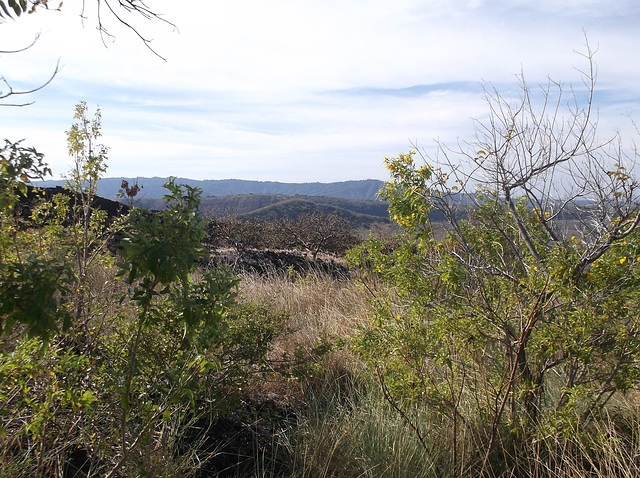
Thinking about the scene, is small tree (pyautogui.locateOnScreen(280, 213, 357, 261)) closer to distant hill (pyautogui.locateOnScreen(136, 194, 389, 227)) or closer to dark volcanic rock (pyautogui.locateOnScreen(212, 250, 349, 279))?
dark volcanic rock (pyautogui.locateOnScreen(212, 250, 349, 279))

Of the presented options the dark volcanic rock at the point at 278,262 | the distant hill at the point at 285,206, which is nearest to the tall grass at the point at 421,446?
the dark volcanic rock at the point at 278,262

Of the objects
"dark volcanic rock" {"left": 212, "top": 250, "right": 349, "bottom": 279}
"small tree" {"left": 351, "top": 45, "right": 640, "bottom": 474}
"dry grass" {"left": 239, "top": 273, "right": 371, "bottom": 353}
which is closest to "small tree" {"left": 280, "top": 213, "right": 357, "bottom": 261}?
"dark volcanic rock" {"left": 212, "top": 250, "right": 349, "bottom": 279}

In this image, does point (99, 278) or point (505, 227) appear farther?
Result: point (99, 278)

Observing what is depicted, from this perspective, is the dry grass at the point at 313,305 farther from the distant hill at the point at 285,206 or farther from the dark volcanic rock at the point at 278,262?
the distant hill at the point at 285,206

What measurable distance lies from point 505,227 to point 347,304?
360 centimetres

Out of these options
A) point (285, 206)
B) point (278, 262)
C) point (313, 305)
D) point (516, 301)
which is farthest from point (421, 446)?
point (285, 206)

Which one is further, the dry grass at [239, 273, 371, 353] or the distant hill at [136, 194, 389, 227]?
the distant hill at [136, 194, 389, 227]

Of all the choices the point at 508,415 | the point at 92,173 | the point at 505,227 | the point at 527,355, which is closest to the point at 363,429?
the point at 508,415

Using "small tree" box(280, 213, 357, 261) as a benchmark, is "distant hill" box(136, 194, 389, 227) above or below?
below

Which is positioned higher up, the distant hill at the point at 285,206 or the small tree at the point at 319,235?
the small tree at the point at 319,235

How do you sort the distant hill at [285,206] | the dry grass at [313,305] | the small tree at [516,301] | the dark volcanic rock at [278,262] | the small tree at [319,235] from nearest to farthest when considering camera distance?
the small tree at [516,301] < the dry grass at [313,305] < the dark volcanic rock at [278,262] < the small tree at [319,235] < the distant hill at [285,206]

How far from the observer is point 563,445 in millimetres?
3305

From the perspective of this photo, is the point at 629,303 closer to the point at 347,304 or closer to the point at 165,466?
the point at 165,466

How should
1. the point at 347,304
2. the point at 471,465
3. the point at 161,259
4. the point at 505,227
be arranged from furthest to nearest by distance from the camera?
1. the point at 347,304
2. the point at 505,227
3. the point at 471,465
4. the point at 161,259
